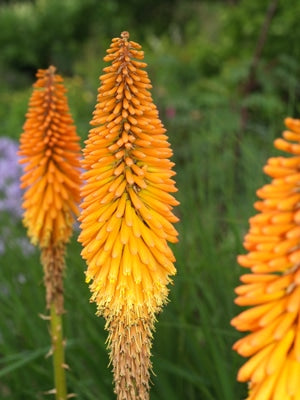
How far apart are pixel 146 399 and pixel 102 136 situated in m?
0.92

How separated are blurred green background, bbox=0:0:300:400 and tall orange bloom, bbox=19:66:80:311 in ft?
1.40

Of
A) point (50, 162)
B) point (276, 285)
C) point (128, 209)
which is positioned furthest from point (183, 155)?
point (276, 285)

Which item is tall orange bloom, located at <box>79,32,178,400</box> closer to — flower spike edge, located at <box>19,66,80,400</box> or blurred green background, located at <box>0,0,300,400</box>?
flower spike edge, located at <box>19,66,80,400</box>

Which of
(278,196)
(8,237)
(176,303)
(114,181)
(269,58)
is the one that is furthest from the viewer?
(269,58)

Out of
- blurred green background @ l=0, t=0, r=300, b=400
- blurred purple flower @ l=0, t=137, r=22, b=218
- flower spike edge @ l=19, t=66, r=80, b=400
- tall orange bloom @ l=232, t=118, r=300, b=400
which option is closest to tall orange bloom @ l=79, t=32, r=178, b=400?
tall orange bloom @ l=232, t=118, r=300, b=400

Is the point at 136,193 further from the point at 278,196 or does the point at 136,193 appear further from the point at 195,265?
the point at 195,265

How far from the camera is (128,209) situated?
2119mm

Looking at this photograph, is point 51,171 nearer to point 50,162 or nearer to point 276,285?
point 50,162

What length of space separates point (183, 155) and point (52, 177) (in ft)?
20.6

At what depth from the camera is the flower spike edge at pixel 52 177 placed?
2.86m

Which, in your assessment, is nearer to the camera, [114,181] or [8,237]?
[114,181]

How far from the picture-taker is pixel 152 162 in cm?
209

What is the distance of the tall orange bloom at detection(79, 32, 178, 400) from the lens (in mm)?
2047

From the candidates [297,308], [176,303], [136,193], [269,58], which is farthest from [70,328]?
[269,58]
